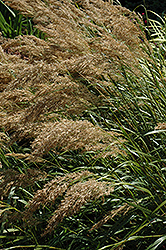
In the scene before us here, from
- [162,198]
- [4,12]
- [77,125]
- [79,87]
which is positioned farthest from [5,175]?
[4,12]

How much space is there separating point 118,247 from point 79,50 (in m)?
1.31

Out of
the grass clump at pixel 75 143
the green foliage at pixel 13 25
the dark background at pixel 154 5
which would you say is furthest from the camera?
the dark background at pixel 154 5

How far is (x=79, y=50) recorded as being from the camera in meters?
2.11

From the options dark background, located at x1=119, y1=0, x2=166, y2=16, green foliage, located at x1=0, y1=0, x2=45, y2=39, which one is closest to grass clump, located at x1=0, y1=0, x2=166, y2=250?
green foliage, located at x1=0, y1=0, x2=45, y2=39

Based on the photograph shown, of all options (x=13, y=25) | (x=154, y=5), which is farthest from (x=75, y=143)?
(x=154, y=5)

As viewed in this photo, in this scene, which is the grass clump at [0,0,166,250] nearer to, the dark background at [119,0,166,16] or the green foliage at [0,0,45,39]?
the green foliage at [0,0,45,39]

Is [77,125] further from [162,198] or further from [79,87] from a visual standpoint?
[162,198]

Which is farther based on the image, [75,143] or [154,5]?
[154,5]

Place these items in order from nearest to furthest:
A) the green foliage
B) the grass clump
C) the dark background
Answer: the grass clump < the green foliage < the dark background

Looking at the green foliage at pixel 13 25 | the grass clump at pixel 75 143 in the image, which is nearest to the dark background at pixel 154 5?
the green foliage at pixel 13 25

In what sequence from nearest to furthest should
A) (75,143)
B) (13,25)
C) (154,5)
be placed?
1. (75,143)
2. (13,25)
3. (154,5)

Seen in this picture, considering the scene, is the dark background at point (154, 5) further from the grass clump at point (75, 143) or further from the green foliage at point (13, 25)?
the grass clump at point (75, 143)

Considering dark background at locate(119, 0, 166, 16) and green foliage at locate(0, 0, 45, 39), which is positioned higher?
dark background at locate(119, 0, 166, 16)

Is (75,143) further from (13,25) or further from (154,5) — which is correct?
(154,5)
